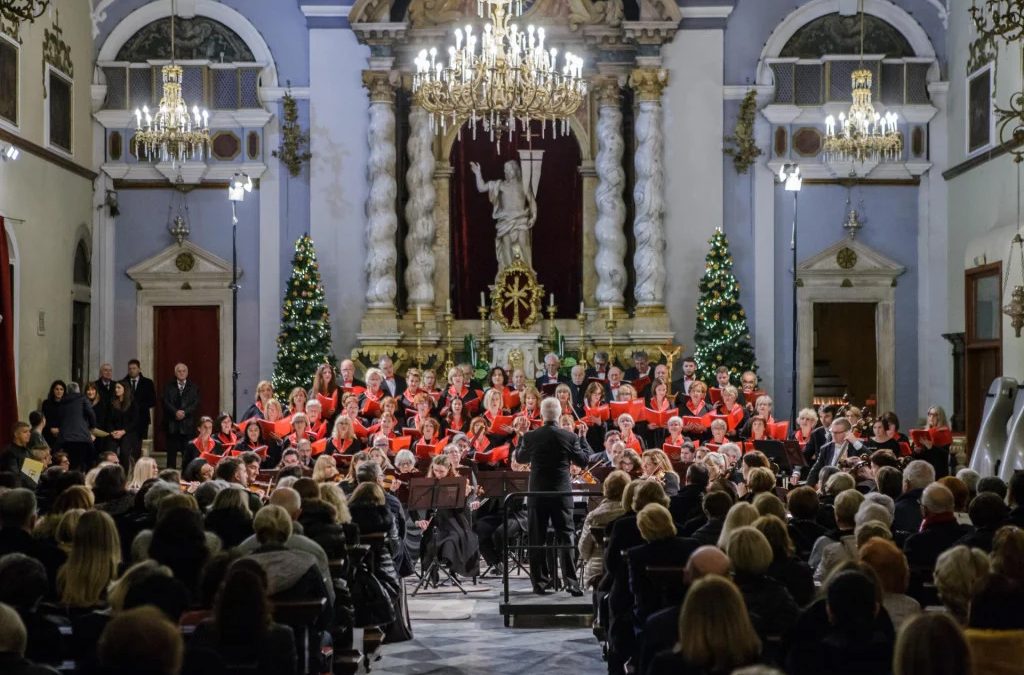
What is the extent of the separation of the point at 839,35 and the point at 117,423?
1196 cm

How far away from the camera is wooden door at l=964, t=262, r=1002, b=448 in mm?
19531

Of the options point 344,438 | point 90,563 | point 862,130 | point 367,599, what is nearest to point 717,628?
point 90,563

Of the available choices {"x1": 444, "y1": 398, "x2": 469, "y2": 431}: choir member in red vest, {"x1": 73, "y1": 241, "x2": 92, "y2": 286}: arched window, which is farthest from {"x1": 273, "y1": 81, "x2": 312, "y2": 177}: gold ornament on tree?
Answer: {"x1": 444, "y1": 398, "x2": 469, "y2": 431}: choir member in red vest

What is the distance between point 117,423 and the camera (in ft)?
62.7

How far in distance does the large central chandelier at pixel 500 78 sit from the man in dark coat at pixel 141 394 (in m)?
7.17

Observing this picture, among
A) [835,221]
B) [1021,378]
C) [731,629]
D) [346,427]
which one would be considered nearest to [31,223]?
[346,427]

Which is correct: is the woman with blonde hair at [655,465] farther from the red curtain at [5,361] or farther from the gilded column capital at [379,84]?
the gilded column capital at [379,84]

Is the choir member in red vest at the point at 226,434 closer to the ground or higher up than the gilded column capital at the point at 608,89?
closer to the ground

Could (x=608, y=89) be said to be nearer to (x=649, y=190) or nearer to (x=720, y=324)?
(x=649, y=190)

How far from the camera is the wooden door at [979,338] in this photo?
19531 millimetres

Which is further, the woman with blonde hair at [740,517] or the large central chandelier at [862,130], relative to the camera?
the large central chandelier at [862,130]

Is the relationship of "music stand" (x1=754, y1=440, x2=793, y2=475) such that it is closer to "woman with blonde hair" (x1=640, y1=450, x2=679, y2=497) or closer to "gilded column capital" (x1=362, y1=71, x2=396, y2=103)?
"woman with blonde hair" (x1=640, y1=450, x2=679, y2=497)

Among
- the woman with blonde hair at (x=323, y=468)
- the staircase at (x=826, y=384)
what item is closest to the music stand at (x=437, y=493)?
the woman with blonde hair at (x=323, y=468)

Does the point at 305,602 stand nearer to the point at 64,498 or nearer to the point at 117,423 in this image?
the point at 64,498
